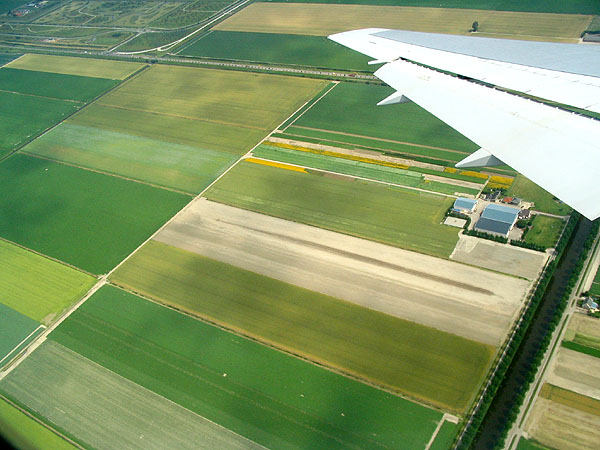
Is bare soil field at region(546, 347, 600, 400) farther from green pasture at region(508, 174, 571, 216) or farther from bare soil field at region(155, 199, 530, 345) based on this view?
green pasture at region(508, 174, 571, 216)

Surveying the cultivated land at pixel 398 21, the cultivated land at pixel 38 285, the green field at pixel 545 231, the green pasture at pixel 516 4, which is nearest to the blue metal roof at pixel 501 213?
the green field at pixel 545 231

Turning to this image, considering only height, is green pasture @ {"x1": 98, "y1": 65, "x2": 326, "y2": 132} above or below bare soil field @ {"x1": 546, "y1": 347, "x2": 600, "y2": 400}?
above

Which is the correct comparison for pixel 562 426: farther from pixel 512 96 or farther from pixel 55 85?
pixel 55 85

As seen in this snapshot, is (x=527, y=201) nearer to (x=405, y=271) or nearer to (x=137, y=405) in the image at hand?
(x=405, y=271)

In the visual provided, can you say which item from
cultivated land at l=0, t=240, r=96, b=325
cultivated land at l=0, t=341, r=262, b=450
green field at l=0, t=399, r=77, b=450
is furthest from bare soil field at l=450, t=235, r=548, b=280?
cultivated land at l=0, t=240, r=96, b=325

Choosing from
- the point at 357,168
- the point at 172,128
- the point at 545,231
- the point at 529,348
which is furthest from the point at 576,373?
the point at 172,128

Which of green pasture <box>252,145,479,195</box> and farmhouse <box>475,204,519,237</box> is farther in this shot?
green pasture <box>252,145,479,195</box>

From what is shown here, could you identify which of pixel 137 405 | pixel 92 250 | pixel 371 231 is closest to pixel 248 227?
pixel 371 231
